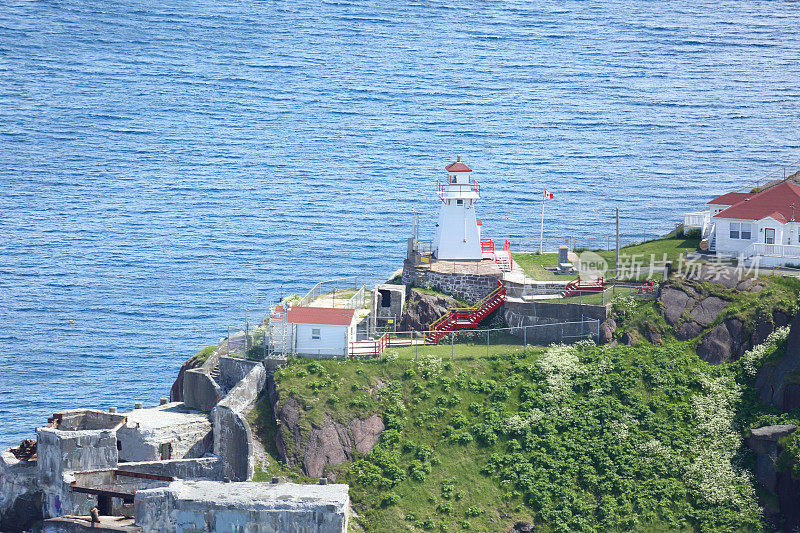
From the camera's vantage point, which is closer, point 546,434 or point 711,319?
point 546,434

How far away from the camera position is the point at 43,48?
190 meters

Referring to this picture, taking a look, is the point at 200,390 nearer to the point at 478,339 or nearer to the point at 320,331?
the point at 320,331

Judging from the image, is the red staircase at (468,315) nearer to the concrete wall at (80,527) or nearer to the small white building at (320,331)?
the small white building at (320,331)

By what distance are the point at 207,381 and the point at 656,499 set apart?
29.8 metres

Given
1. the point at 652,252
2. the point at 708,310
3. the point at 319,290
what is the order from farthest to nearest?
the point at 652,252 → the point at 319,290 → the point at 708,310

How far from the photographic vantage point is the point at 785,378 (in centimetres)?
6888

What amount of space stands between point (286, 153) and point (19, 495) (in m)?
94.3

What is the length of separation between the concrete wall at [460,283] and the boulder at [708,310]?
45.1 feet

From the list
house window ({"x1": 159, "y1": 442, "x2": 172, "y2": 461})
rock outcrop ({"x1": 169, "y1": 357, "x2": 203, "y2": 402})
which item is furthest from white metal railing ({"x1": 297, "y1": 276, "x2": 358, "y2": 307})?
house window ({"x1": 159, "y1": 442, "x2": 172, "y2": 461})

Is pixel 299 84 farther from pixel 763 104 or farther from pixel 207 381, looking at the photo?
pixel 207 381

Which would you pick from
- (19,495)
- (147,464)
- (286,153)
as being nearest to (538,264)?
(147,464)

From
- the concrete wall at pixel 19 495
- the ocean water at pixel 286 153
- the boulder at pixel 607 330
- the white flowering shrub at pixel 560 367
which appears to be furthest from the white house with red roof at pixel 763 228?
the concrete wall at pixel 19 495

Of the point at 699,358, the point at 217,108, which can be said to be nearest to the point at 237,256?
the point at 217,108

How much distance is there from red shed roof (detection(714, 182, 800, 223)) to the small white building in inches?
1088
